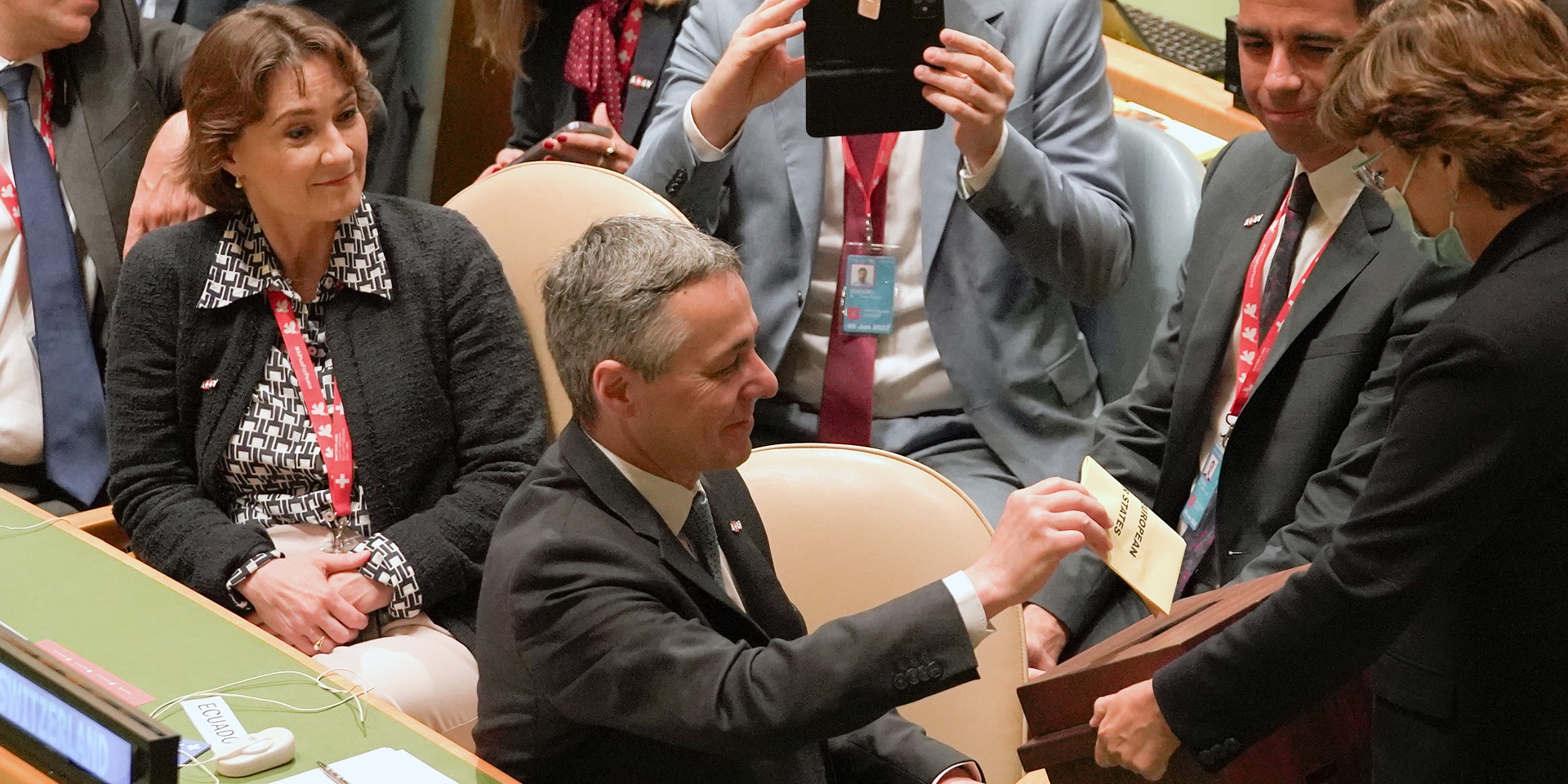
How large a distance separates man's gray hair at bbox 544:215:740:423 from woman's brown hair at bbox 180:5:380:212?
0.83 metres

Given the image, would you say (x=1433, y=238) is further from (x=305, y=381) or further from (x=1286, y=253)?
(x=305, y=381)

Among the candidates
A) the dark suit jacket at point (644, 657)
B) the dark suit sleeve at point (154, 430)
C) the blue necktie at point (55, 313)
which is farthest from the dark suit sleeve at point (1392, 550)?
the blue necktie at point (55, 313)

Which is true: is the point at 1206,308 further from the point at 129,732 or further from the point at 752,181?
the point at 129,732

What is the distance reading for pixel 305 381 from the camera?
7.97 ft

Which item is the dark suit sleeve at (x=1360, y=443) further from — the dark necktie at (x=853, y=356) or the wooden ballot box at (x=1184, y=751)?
the dark necktie at (x=853, y=356)

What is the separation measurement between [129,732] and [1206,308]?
162 cm

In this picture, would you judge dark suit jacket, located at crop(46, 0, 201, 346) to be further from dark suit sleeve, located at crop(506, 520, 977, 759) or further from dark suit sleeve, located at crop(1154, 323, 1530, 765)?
dark suit sleeve, located at crop(1154, 323, 1530, 765)

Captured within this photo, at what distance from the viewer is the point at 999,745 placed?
2.07 meters

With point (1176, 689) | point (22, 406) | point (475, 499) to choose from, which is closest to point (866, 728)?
point (1176, 689)

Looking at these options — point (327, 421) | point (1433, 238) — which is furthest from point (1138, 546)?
point (327, 421)

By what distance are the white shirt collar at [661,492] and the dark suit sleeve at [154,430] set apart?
869 millimetres

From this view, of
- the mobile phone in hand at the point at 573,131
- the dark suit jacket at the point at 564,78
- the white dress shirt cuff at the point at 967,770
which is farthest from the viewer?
the dark suit jacket at the point at 564,78

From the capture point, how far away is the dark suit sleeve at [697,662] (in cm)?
157

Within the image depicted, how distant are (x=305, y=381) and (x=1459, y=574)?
5.41 feet
